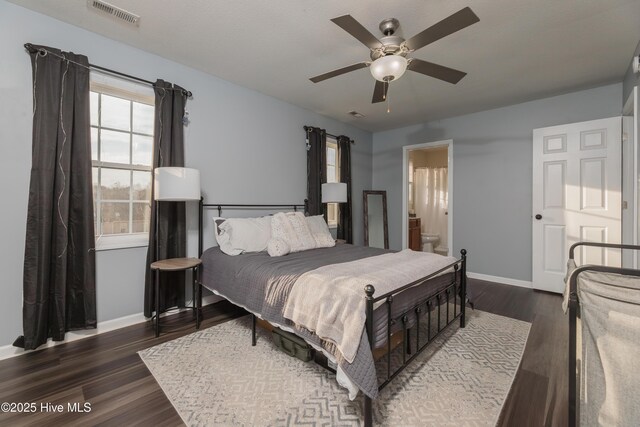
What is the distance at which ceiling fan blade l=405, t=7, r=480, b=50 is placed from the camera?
1506 millimetres

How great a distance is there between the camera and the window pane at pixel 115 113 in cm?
263

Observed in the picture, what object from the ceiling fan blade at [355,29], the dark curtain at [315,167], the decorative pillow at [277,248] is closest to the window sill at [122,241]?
the decorative pillow at [277,248]

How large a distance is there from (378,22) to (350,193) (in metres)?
2.99

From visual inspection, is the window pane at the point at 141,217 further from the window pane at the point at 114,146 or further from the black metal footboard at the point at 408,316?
the black metal footboard at the point at 408,316

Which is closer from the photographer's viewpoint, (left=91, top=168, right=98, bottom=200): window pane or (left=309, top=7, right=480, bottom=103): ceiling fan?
(left=309, top=7, right=480, bottom=103): ceiling fan

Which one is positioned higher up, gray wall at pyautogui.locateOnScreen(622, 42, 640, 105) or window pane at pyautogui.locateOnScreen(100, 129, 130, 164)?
gray wall at pyautogui.locateOnScreen(622, 42, 640, 105)

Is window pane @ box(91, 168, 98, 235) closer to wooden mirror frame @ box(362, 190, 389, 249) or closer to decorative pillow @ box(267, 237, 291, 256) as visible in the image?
decorative pillow @ box(267, 237, 291, 256)

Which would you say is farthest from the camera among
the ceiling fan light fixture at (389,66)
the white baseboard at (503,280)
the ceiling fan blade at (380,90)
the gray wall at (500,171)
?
the white baseboard at (503,280)

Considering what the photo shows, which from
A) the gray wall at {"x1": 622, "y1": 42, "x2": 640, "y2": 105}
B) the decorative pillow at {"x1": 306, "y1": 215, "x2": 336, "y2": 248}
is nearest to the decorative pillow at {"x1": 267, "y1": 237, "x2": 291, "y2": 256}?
the decorative pillow at {"x1": 306, "y1": 215, "x2": 336, "y2": 248}

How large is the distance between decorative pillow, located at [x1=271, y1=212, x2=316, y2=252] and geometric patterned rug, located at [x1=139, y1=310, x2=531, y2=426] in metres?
0.95

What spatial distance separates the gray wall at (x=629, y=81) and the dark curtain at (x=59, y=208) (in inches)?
198

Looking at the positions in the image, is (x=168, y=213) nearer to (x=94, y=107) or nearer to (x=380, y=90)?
(x=94, y=107)

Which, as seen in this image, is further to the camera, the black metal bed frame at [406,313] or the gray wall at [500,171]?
the gray wall at [500,171]

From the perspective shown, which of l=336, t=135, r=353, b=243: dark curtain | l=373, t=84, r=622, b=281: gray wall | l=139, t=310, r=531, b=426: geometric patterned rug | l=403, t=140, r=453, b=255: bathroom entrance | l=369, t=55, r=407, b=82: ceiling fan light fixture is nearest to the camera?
l=139, t=310, r=531, b=426: geometric patterned rug
